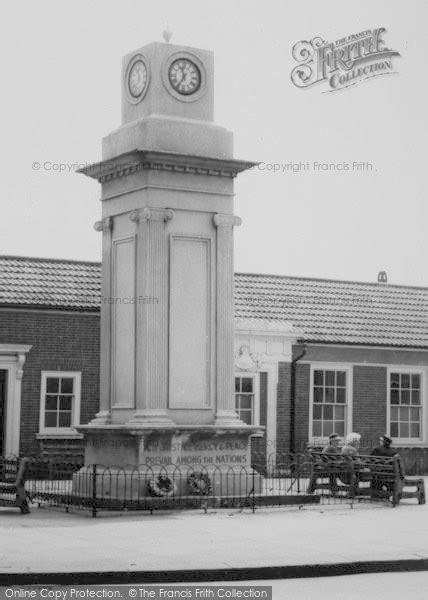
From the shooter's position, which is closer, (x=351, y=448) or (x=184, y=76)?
(x=184, y=76)

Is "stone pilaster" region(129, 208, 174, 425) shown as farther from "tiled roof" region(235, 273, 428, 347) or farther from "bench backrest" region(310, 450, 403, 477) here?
"tiled roof" region(235, 273, 428, 347)

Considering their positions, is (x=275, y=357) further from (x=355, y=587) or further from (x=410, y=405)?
(x=355, y=587)

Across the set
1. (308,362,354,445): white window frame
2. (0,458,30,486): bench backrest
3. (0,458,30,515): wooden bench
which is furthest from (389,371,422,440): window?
(0,458,30,515): wooden bench

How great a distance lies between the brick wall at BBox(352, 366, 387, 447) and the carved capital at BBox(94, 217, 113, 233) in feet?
42.1

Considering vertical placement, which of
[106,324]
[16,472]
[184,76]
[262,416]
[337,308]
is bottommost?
[16,472]

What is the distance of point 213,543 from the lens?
14484mm

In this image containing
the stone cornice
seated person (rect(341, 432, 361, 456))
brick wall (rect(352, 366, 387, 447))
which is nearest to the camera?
the stone cornice

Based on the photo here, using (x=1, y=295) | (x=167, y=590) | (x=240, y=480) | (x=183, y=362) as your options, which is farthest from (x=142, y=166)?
(x=167, y=590)

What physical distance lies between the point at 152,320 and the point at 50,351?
8.83m

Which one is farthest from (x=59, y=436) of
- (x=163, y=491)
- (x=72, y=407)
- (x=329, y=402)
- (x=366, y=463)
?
(x=163, y=491)

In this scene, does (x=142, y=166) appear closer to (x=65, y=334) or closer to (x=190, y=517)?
(x=190, y=517)

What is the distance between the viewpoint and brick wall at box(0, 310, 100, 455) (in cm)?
2800

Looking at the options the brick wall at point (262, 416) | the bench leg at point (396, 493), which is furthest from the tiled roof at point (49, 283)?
the bench leg at point (396, 493)

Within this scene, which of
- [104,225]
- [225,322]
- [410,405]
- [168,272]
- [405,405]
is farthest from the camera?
[410,405]
